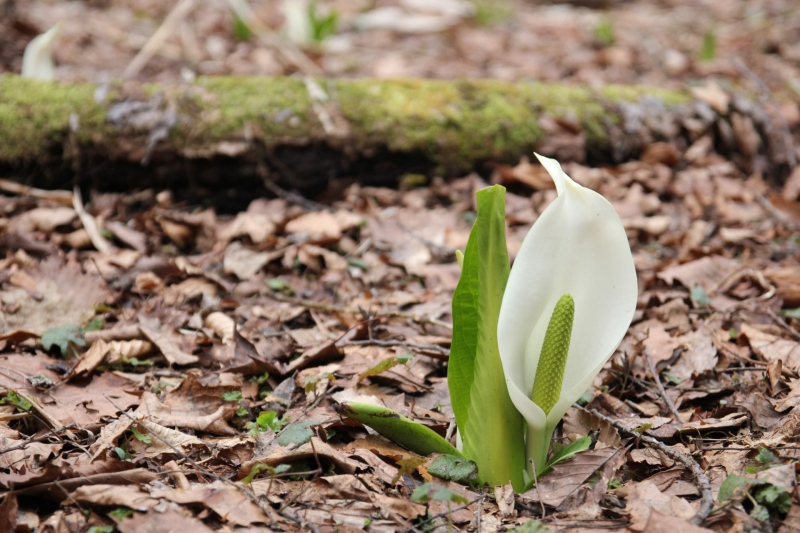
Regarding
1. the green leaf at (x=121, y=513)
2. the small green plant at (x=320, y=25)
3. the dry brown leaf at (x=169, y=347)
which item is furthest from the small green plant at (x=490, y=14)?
the green leaf at (x=121, y=513)

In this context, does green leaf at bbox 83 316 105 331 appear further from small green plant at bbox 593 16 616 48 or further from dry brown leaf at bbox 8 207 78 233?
small green plant at bbox 593 16 616 48

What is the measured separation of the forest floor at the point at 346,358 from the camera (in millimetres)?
1396

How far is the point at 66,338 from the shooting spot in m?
2.06

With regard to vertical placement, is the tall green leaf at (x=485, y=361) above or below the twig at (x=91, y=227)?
above

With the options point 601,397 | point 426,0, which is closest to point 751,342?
point 601,397

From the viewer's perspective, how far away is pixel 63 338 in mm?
2066

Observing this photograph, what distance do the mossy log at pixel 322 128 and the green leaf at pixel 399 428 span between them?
1.89 meters

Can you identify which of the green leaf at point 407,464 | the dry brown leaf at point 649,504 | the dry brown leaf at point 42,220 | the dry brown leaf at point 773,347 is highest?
the dry brown leaf at point 42,220

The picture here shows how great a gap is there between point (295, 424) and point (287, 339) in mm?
602

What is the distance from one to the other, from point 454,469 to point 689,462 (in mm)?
531

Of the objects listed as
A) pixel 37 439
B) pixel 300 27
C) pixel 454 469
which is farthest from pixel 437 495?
pixel 300 27

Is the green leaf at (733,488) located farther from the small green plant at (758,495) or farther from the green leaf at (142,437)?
the green leaf at (142,437)

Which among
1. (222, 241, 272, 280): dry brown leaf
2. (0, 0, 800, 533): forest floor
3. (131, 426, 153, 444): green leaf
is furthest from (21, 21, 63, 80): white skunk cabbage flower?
(131, 426, 153, 444): green leaf

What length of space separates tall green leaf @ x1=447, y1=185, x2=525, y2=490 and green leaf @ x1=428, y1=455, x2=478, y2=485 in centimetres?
2
